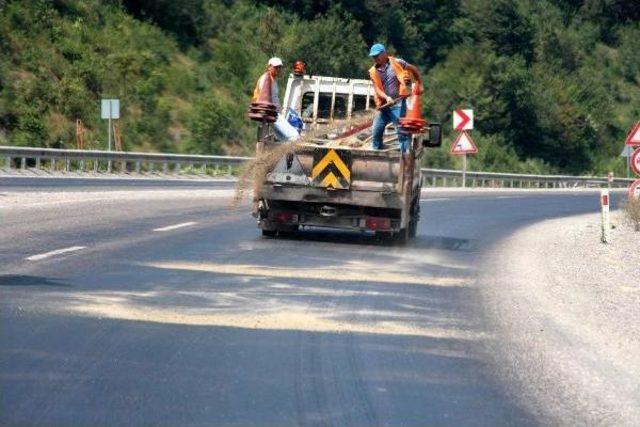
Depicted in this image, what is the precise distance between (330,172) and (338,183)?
18cm

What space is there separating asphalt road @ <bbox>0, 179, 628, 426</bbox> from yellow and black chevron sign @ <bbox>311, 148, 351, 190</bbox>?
32.0 inches

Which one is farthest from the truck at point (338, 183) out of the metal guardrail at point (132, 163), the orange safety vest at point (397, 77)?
the metal guardrail at point (132, 163)

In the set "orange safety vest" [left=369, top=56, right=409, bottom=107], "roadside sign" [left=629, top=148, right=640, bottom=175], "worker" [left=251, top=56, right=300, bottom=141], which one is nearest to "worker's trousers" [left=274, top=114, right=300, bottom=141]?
"worker" [left=251, top=56, right=300, bottom=141]

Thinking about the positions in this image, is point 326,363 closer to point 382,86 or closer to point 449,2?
point 382,86

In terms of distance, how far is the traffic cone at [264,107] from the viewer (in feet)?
62.5

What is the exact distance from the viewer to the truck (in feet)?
62.3

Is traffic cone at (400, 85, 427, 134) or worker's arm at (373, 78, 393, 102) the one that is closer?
traffic cone at (400, 85, 427, 134)

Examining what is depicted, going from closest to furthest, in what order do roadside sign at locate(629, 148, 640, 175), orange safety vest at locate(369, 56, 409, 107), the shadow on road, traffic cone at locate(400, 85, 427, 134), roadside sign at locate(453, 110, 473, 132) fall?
1. the shadow on road
2. traffic cone at locate(400, 85, 427, 134)
3. orange safety vest at locate(369, 56, 409, 107)
4. roadside sign at locate(629, 148, 640, 175)
5. roadside sign at locate(453, 110, 473, 132)

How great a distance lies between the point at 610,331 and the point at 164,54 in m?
52.8

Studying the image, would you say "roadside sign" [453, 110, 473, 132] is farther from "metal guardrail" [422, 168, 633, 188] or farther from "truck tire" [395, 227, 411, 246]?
"truck tire" [395, 227, 411, 246]

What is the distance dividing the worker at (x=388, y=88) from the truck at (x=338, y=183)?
0.35m

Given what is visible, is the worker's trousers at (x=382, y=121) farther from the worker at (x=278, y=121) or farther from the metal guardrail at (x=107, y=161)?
the metal guardrail at (x=107, y=161)

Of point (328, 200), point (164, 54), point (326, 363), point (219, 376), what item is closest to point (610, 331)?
point (326, 363)

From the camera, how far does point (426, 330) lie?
11.2 metres
